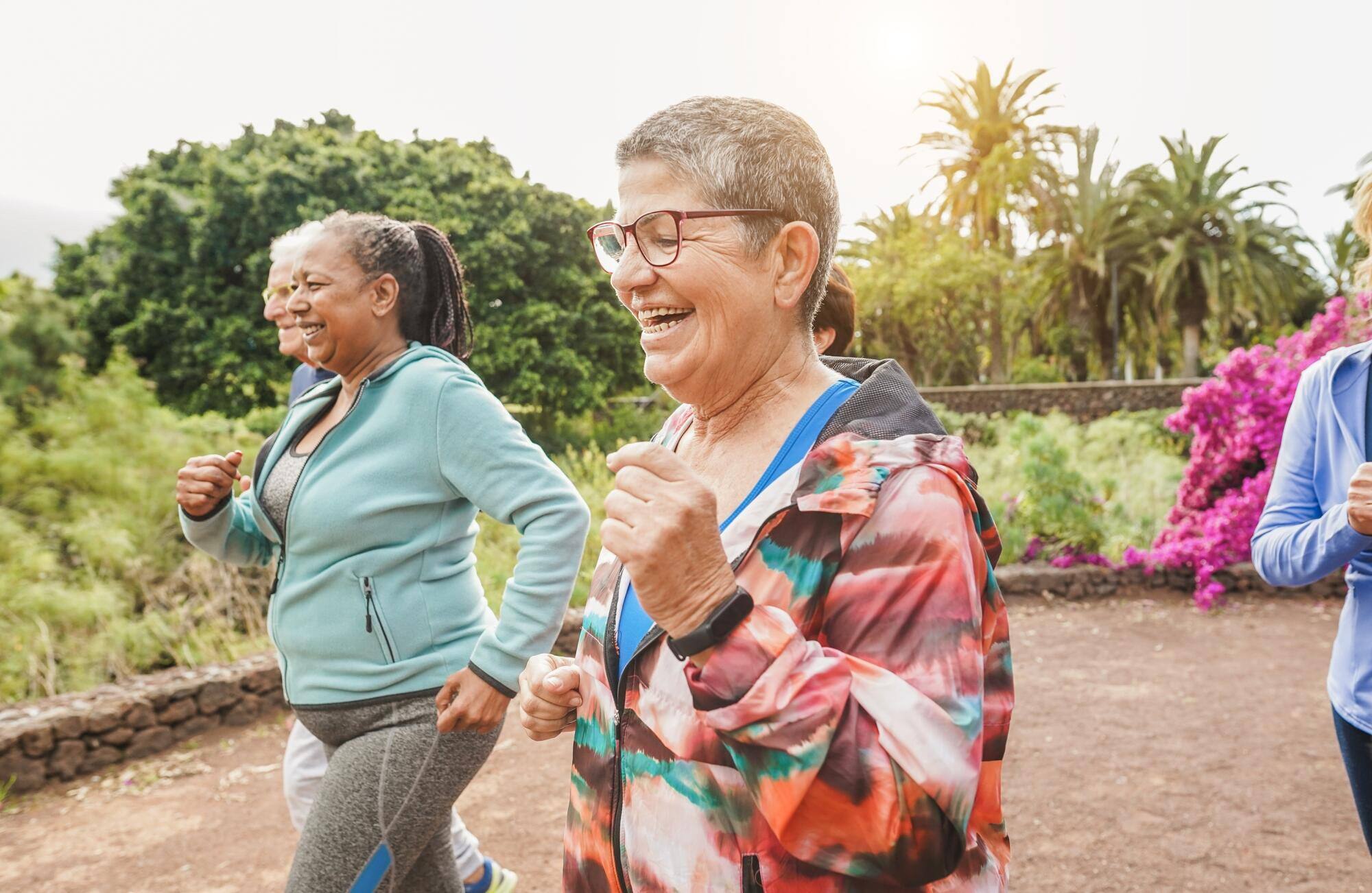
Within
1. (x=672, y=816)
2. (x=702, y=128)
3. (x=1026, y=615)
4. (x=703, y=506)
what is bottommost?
(x=1026, y=615)

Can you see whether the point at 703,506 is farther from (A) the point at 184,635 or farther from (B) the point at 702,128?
(A) the point at 184,635

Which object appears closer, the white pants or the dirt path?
the white pants

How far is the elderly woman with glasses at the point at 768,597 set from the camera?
3.31 ft

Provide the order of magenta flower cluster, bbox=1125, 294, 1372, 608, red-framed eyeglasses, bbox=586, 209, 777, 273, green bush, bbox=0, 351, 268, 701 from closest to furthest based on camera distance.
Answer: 1. red-framed eyeglasses, bbox=586, 209, 777, 273
2. green bush, bbox=0, 351, 268, 701
3. magenta flower cluster, bbox=1125, 294, 1372, 608

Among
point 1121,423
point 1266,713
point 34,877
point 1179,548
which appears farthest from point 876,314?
point 34,877

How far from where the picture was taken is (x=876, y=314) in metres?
32.3

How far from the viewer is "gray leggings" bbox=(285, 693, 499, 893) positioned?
1969 mm

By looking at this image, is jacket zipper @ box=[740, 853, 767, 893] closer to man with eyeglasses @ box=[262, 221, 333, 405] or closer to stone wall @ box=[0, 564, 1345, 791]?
man with eyeglasses @ box=[262, 221, 333, 405]

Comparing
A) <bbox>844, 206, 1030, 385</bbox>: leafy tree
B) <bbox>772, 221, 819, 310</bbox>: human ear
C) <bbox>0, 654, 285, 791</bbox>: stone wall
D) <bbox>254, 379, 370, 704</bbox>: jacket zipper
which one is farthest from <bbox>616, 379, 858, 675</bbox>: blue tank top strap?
<bbox>844, 206, 1030, 385</bbox>: leafy tree

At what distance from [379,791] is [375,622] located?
0.37 metres

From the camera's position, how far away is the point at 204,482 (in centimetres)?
250

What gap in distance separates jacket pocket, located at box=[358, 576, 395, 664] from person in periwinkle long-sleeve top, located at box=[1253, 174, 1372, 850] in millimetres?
2105

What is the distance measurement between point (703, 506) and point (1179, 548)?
849cm

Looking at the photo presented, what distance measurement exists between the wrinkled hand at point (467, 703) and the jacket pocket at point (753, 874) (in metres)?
1.00
